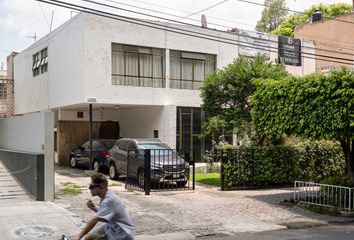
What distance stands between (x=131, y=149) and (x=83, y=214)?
6.40m

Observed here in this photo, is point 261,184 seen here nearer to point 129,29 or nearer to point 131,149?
point 131,149

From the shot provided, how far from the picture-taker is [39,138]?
13.6 metres

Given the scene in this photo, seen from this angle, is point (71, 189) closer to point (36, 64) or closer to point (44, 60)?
point (44, 60)

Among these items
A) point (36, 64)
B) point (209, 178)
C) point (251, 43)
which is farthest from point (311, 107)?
point (36, 64)

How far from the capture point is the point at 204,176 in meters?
20.0

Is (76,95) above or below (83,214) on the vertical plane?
above

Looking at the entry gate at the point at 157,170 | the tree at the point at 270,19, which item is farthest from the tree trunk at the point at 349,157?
the tree at the point at 270,19

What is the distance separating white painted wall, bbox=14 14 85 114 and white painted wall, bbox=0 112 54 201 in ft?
14.5

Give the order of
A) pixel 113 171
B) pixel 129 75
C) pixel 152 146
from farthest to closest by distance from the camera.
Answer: pixel 129 75
pixel 113 171
pixel 152 146

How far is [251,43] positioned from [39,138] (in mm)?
15071

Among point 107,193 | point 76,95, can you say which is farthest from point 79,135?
point 107,193

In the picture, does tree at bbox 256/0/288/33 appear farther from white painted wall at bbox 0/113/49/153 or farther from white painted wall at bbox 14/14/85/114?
white painted wall at bbox 0/113/49/153

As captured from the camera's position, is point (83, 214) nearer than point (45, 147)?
Yes

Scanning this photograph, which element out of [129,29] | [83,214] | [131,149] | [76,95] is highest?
[129,29]
